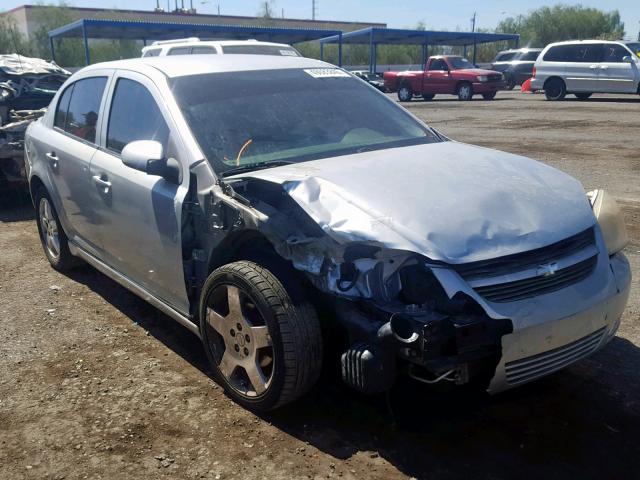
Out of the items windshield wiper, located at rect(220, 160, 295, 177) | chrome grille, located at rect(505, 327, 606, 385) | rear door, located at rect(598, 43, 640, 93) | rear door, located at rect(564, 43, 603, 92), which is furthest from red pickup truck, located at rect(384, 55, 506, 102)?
chrome grille, located at rect(505, 327, 606, 385)

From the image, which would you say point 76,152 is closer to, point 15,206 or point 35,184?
point 35,184

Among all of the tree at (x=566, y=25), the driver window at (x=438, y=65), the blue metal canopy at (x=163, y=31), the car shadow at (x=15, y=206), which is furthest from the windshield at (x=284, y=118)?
the tree at (x=566, y=25)

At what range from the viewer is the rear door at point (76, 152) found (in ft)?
14.8

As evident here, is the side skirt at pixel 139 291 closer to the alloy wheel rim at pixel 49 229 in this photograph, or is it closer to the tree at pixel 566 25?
the alloy wheel rim at pixel 49 229

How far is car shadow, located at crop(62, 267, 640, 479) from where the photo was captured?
286 centimetres

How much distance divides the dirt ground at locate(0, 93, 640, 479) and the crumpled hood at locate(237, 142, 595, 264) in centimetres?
89

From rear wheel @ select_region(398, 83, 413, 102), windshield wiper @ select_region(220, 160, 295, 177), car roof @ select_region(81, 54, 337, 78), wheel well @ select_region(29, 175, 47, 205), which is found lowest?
rear wheel @ select_region(398, 83, 413, 102)

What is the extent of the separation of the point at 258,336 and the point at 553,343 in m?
1.33

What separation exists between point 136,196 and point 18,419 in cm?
135

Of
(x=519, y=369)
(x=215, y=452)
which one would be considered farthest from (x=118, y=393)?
(x=519, y=369)

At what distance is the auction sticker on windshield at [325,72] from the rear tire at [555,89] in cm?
2021

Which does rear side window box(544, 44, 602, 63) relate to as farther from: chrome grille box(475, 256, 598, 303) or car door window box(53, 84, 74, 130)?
chrome grille box(475, 256, 598, 303)

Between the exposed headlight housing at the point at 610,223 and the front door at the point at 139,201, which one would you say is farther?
the front door at the point at 139,201

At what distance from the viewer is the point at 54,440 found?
3.16m
